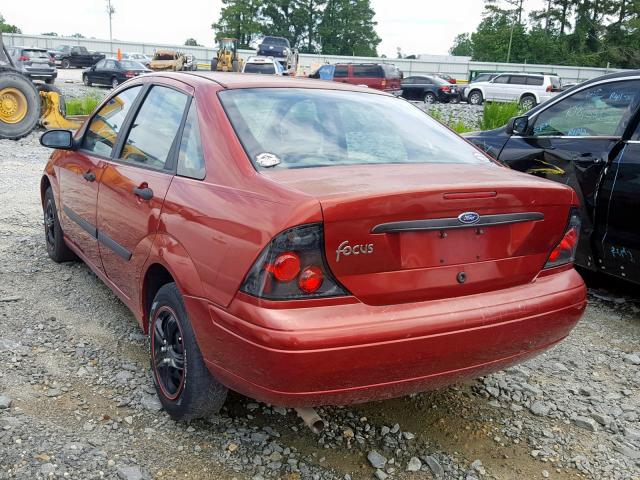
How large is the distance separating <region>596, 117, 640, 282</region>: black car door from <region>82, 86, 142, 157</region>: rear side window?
3199 millimetres

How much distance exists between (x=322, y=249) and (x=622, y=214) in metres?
2.92

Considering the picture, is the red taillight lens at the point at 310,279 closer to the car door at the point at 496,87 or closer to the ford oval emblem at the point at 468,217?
the ford oval emblem at the point at 468,217

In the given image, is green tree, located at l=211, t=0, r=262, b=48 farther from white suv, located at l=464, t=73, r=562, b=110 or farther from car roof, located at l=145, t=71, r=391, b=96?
car roof, located at l=145, t=71, r=391, b=96

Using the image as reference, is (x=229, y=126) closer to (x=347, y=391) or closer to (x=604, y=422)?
(x=347, y=391)

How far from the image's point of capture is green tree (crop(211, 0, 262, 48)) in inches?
2921

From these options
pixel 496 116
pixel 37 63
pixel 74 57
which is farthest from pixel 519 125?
pixel 74 57

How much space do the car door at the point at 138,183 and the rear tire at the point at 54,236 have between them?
1.32 metres

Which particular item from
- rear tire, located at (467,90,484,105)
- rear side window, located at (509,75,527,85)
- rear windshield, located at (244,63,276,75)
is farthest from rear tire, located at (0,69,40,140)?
rear side window, located at (509,75,527,85)

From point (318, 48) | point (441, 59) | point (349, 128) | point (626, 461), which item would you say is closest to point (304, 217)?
point (349, 128)

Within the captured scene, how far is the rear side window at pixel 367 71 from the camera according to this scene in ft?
101

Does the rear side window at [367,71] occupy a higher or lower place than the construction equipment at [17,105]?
higher

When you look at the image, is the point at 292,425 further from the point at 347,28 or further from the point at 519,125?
the point at 347,28

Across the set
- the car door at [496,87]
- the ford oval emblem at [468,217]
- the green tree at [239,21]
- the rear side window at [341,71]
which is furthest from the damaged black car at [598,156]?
the green tree at [239,21]

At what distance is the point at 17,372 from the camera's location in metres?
3.36
